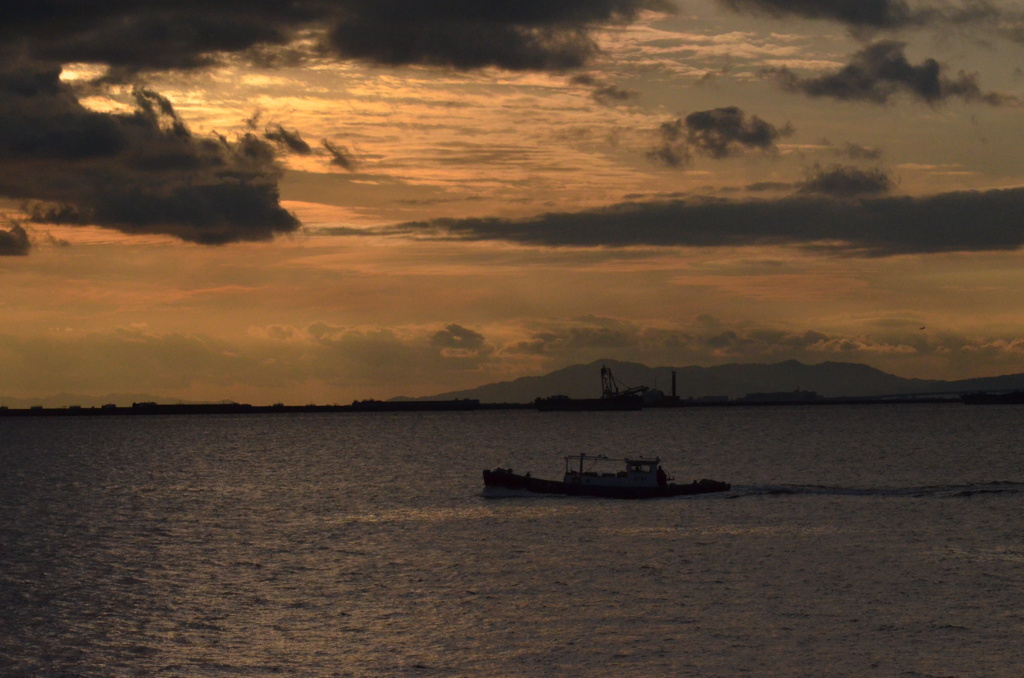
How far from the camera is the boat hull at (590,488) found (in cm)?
10544

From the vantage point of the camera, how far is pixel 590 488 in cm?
10681

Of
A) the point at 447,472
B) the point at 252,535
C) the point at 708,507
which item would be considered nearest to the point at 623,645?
the point at 252,535

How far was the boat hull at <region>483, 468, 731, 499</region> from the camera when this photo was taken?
346 feet

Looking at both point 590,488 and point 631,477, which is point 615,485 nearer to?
point 631,477

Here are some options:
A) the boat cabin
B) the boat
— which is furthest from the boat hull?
the boat cabin

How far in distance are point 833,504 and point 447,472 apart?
60.1m

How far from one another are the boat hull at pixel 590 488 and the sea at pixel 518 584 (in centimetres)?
180

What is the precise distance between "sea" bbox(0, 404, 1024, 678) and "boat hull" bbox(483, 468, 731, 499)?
1.80 meters

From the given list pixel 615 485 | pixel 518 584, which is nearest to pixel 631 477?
pixel 615 485

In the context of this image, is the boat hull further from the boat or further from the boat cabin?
the boat cabin

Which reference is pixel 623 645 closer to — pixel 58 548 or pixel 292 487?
pixel 58 548

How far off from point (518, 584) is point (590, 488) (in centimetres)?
4663

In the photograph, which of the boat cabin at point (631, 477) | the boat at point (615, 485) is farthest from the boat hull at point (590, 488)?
the boat cabin at point (631, 477)

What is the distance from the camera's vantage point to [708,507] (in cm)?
9794
